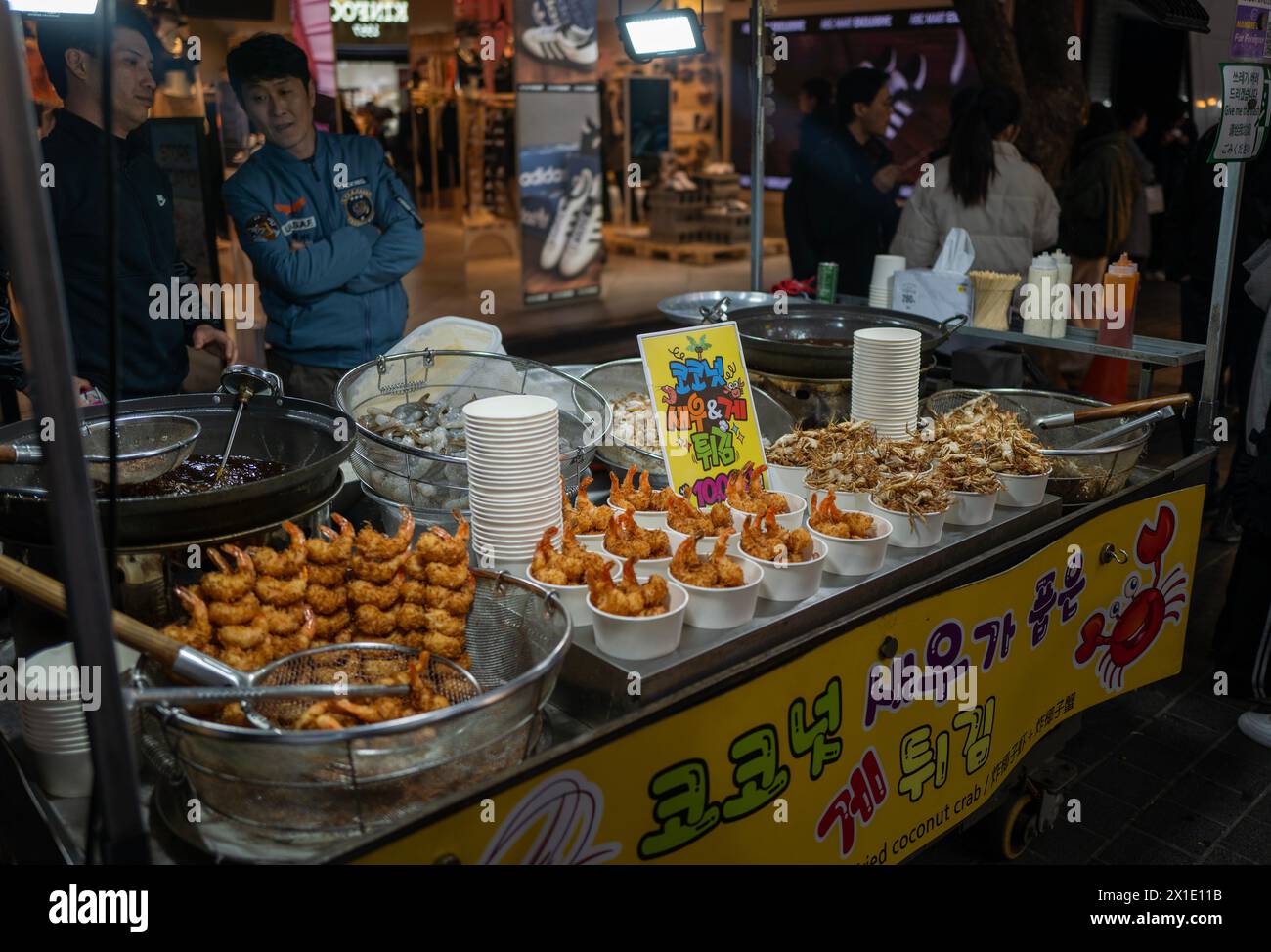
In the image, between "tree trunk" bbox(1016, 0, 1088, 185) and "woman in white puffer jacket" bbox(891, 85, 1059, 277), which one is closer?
"woman in white puffer jacket" bbox(891, 85, 1059, 277)

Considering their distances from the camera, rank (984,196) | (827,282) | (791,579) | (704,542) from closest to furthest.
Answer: (791,579) → (704,542) → (827,282) → (984,196)

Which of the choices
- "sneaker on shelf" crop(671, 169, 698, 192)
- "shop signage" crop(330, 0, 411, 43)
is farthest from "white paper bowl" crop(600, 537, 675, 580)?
"sneaker on shelf" crop(671, 169, 698, 192)

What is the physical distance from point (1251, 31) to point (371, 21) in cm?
1035

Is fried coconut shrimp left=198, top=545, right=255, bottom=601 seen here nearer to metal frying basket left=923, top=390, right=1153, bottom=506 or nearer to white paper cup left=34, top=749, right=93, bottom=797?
white paper cup left=34, top=749, right=93, bottom=797

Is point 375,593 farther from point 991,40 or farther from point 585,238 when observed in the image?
point 585,238

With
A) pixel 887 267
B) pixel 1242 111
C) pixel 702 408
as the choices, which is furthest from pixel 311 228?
pixel 1242 111

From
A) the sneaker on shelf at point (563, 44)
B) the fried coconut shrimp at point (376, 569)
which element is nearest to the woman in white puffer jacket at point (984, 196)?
the fried coconut shrimp at point (376, 569)

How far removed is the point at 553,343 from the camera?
33.4ft

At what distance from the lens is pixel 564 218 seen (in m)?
11.4

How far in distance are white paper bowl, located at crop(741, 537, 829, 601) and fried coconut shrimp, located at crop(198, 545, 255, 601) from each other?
3.35 ft

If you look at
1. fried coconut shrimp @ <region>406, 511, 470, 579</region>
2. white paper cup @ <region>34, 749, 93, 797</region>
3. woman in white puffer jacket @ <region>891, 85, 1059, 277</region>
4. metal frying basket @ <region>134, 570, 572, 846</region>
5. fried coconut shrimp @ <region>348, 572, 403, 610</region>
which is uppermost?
woman in white puffer jacket @ <region>891, 85, 1059, 277</region>

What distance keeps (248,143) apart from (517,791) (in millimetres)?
9054

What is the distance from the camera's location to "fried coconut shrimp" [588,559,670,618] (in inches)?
78.5
